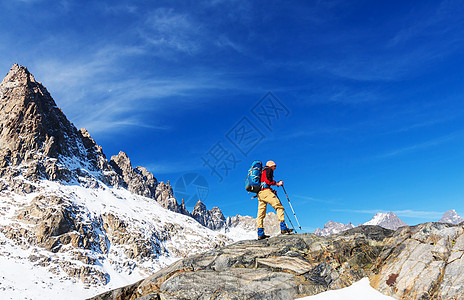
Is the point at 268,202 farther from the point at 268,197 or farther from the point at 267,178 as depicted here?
the point at 267,178

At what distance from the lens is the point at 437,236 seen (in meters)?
13.0

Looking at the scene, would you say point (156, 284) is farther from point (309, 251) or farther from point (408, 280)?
point (408, 280)

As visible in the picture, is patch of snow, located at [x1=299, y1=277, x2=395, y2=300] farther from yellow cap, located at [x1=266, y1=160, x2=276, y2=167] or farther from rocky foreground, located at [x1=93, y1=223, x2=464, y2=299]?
yellow cap, located at [x1=266, y1=160, x2=276, y2=167]

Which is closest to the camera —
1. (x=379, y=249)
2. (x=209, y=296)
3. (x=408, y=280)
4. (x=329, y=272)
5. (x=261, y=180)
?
(x=408, y=280)

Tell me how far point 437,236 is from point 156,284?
42.3 feet

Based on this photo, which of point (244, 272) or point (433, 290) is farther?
point (244, 272)

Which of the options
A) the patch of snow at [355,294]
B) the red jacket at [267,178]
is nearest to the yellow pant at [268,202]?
the red jacket at [267,178]

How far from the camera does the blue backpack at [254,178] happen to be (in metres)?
18.2

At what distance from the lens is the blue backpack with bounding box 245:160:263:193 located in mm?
18156

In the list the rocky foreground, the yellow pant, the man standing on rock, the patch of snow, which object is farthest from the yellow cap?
the patch of snow

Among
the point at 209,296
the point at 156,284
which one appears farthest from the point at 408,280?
the point at 156,284

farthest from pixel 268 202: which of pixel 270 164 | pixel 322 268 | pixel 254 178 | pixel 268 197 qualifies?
pixel 322 268

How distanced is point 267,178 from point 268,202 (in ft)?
4.64

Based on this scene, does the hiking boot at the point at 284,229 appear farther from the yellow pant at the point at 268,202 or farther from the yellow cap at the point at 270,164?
the yellow cap at the point at 270,164
